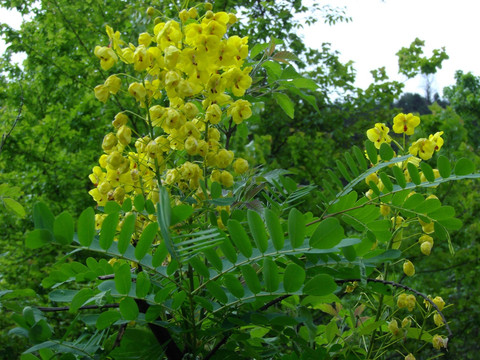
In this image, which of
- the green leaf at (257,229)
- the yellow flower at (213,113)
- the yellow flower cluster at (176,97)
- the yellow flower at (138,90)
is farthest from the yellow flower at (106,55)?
the green leaf at (257,229)

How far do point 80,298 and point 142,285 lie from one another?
0.34ft

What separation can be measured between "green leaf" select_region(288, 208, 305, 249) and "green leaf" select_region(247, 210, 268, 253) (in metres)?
0.04

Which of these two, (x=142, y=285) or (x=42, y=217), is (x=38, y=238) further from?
(x=142, y=285)

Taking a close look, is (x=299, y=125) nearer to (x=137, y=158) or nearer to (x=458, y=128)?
(x=458, y=128)

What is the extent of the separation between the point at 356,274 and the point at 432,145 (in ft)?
1.67

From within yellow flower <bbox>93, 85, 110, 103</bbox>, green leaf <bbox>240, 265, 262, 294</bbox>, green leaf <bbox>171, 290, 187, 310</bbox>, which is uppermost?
yellow flower <bbox>93, 85, 110, 103</bbox>

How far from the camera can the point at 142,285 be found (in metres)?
0.73

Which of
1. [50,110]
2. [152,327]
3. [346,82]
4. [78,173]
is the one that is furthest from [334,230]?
[346,82]

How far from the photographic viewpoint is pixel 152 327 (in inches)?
30.7

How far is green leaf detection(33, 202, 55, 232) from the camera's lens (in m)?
0.68

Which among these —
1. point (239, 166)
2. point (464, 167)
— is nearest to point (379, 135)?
point (464, 167)

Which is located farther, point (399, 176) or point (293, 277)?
point (399, 176)

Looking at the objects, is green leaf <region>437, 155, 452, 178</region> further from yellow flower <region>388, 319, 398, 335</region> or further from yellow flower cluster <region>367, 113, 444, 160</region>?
yellow flower <region>388, 319, 398, 335</region>

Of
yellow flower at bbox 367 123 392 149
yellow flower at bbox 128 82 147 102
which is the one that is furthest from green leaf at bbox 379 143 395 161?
yellow flower at bbox 128 82 147 102
